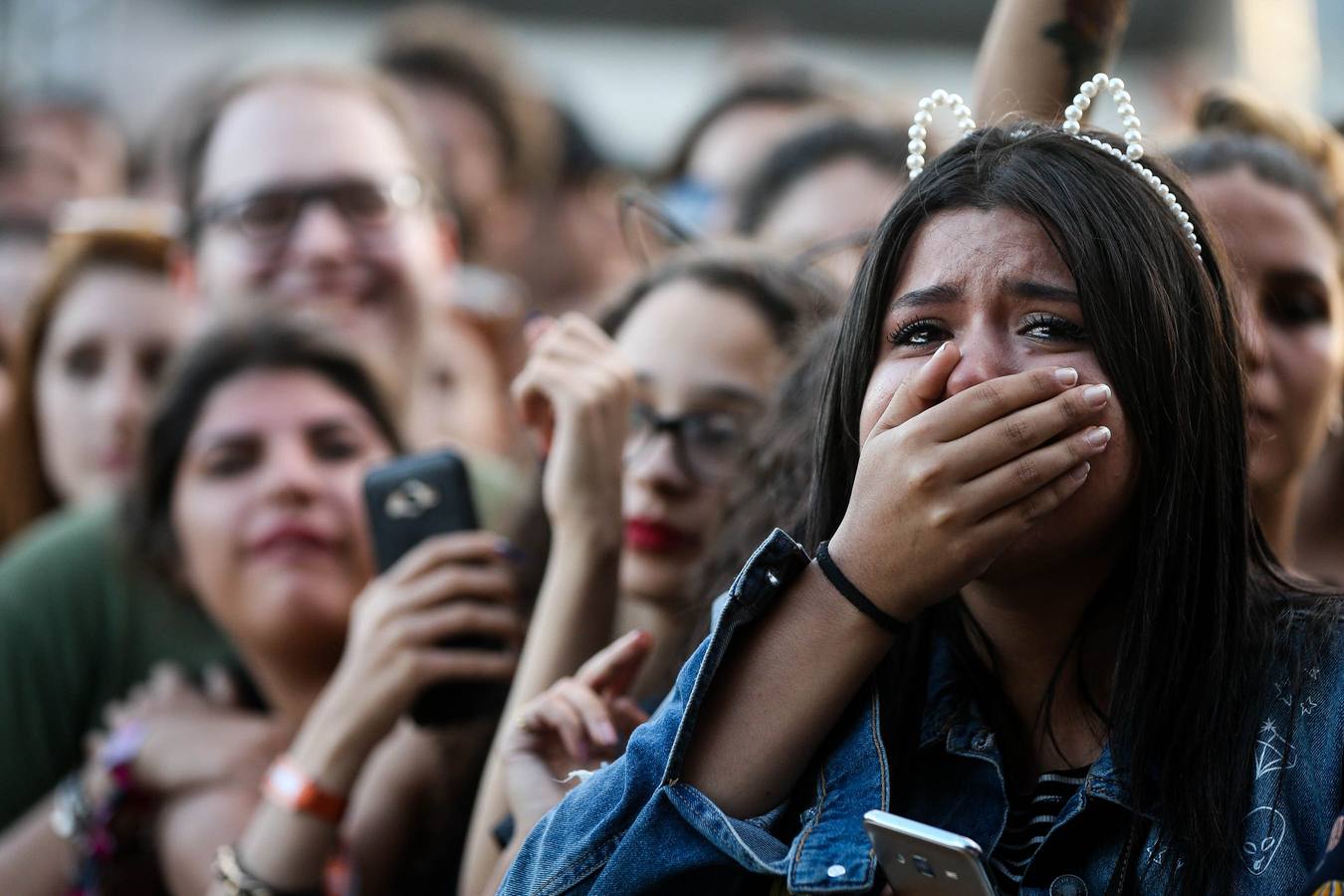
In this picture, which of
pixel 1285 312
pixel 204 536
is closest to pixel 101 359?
pixel 204 536

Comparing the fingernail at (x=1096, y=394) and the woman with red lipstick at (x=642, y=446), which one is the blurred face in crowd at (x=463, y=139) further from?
the fingernail at (x=1096, y=394)

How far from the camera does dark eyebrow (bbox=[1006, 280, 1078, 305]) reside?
5.28ft

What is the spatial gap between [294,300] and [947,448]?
254 centimetres

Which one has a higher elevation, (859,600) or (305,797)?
(859,600)

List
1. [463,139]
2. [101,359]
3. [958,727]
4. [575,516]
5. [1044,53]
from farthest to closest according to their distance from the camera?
[463,139]
[101,359]
[575,516]
[1044,53]
[958,727]

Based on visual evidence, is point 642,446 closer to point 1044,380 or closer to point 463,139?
point 1044,380

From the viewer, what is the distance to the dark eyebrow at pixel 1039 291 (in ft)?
5.28

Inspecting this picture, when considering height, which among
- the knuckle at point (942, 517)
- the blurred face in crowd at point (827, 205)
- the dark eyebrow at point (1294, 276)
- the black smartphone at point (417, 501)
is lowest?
the black smartphone at point (417, 501)

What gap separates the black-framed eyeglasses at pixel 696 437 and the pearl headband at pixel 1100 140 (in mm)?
783

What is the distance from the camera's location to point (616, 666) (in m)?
2.06

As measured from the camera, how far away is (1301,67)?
603 cm

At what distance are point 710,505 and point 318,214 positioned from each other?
1.58 meters

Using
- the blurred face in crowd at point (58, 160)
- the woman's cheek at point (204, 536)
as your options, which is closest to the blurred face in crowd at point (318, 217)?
the woman's cheek at point (204, 536)

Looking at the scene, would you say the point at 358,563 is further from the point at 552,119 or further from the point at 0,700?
the point at 552,119
